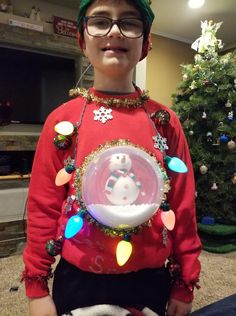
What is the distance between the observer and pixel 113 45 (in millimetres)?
658

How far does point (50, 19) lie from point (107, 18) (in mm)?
2135

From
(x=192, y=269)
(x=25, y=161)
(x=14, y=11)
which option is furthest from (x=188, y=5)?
(x=192, y=269)

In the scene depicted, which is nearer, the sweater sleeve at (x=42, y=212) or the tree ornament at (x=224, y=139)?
the sweater sleeve at (x=42, y=212)

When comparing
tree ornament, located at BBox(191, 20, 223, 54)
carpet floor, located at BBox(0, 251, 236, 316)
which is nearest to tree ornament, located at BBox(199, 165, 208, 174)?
carpet floor, located at BBox(0, 251, 236, 316)

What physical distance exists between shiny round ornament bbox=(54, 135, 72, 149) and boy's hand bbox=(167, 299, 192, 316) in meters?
0.45

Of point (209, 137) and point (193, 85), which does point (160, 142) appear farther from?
point (193, 85)

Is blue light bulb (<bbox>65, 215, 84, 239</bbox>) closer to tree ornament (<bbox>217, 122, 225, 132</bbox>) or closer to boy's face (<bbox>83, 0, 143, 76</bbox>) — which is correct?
boy's face (<bbox>83, 0, 143, 76</bbox>)

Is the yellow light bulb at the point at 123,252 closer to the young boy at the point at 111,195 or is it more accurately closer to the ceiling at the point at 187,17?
the young boy at the point at 111,195

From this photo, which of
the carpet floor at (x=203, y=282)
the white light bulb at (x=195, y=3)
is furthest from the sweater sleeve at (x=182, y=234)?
the white light bulb at (x=195, y=3)

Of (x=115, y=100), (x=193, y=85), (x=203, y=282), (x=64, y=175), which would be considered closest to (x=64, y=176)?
(x=64, y=175)

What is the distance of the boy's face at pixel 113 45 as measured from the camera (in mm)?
650

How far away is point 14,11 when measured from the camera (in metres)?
2.39

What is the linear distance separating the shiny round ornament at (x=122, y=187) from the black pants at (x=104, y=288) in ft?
0.51

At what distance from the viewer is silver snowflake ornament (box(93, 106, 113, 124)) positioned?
694 millimetres
